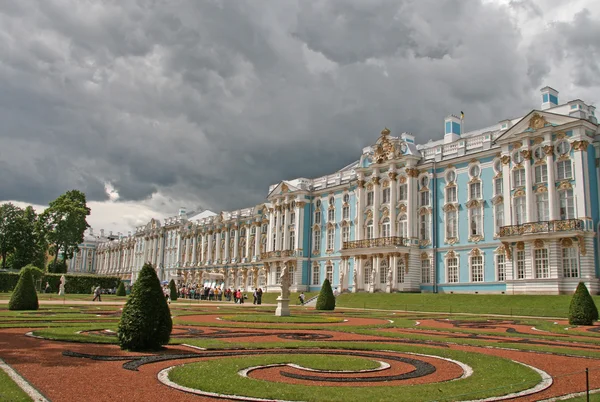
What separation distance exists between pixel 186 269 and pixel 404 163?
5314 centimetres

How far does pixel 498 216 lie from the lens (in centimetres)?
4559

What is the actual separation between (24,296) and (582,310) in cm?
2826

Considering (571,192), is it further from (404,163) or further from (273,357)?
(273,357)

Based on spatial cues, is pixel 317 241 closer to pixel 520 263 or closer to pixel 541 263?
pixel 520 263

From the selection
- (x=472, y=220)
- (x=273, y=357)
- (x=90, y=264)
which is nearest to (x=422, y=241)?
(x=472, y=220)

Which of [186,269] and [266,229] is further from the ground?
[266,229]

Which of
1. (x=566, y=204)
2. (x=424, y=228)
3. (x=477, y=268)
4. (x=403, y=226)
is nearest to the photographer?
(x=566, y=204)

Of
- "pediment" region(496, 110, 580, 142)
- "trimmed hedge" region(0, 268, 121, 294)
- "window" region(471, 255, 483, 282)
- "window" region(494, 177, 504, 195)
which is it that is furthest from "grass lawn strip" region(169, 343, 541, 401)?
"trimmed hedge" region(0, 268, 121, 294)

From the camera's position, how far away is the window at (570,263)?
38.9m

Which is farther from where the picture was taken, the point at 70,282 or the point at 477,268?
the point at 70,282

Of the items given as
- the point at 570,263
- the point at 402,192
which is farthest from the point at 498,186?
the point at 402,192

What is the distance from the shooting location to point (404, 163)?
2106 inches

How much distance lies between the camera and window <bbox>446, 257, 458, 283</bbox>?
48.8 metres

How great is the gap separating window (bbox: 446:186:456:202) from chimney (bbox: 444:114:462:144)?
6.87 meters
